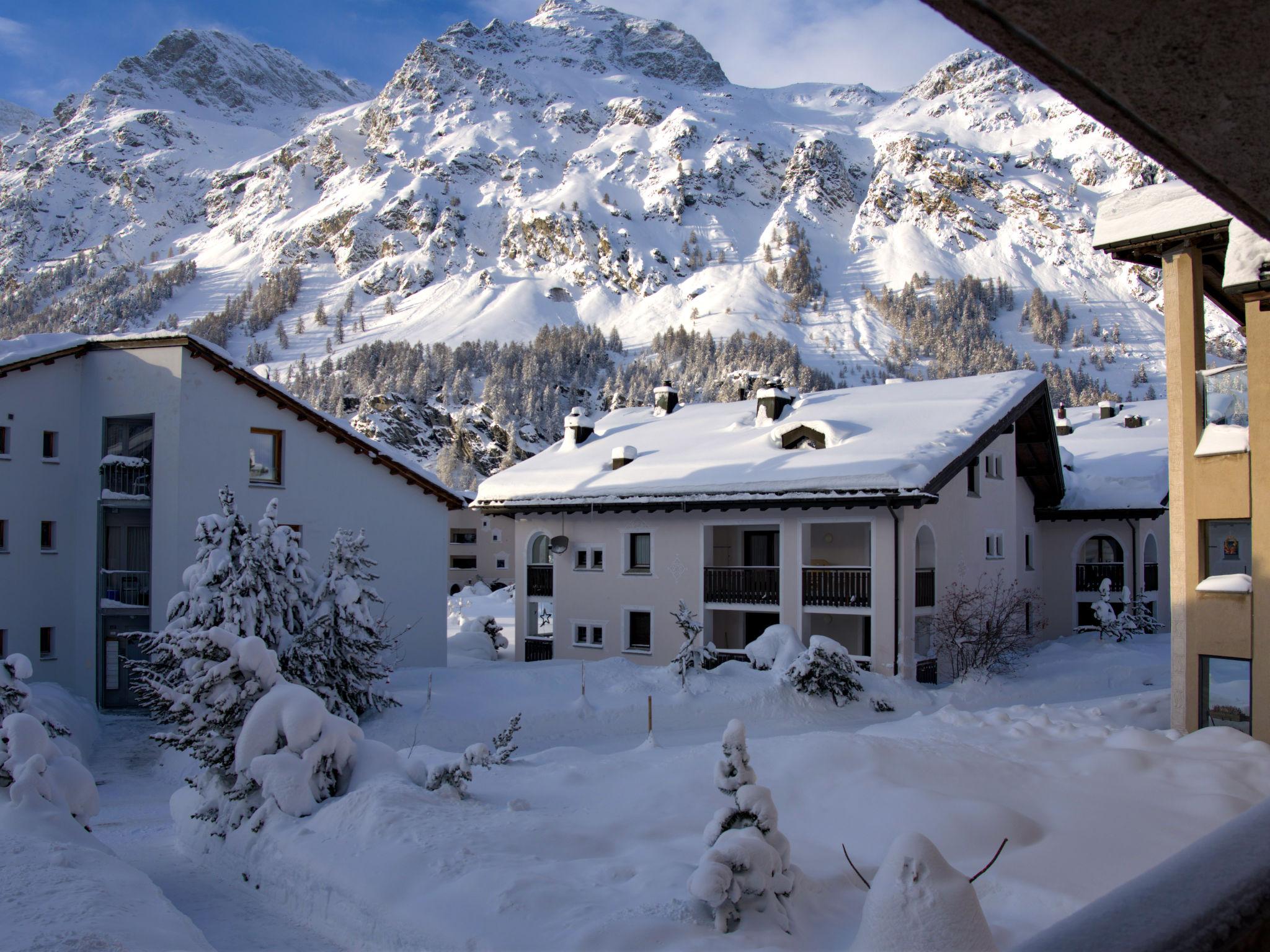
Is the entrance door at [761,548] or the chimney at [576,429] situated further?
the chimney at [576,429]

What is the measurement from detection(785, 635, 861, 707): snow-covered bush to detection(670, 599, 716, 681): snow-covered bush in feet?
7.81

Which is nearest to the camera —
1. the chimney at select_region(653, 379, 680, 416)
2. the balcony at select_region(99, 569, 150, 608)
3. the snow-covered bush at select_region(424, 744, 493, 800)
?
the snow-covered bush at select_region(424, 744, 493, 800)

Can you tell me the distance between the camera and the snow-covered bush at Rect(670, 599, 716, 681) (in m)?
20.3

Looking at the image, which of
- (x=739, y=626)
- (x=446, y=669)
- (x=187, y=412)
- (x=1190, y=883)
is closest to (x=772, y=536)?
(x=739, y=626)

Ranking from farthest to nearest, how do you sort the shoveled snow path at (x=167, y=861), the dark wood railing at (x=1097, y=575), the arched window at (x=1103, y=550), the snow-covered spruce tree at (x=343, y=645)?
the arched window at (x=1103, y=550) < the dark wood railing at (x=1097, y=575) < the snow-covered spruce tree at (x=343, y=645) < the shoveled snow path at (x=167, y=861)

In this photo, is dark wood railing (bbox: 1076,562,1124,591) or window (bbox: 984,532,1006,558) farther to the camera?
dark wood railing (bbox: 1076,562,1124,591)

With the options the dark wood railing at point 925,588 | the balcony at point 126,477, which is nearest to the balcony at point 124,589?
the balcony at point 126,477

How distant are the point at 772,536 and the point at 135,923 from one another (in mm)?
20742

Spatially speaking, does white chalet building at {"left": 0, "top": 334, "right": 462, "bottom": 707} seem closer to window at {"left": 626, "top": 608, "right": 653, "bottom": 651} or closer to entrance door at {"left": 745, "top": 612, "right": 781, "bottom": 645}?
window at {"left": 626, "top": 608, "right": 653, "bottom": 651}

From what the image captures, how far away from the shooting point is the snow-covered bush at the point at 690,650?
20328mm

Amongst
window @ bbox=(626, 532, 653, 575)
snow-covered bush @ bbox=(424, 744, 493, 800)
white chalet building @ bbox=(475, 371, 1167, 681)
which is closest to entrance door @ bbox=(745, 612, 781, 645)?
white chalet building @ bbox=(475, 371, 1167, 681)

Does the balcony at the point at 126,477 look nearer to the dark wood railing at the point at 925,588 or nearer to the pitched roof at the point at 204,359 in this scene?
the pitched roof at the point at 204,359

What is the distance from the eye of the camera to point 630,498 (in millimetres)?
24891

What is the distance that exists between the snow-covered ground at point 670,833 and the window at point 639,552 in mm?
11317
